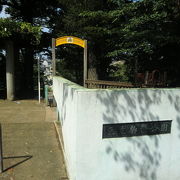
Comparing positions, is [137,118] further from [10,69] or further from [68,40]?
[10,69]

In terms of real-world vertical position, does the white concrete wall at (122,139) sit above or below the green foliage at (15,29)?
below

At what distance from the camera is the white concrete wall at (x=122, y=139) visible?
2383 mm

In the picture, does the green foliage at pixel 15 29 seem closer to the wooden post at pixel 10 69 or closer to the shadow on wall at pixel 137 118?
the wooden post at pixel 10 69

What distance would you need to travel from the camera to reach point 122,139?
8.51 feet

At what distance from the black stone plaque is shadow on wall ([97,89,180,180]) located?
7 centimetres

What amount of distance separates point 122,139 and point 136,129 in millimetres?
250

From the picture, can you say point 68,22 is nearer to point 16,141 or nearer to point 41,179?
point 16,141

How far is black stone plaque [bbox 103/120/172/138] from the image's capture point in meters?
2.50

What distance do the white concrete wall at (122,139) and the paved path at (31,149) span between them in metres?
1.01

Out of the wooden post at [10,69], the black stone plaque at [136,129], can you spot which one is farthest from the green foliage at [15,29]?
the black stone plaque at [136,129]

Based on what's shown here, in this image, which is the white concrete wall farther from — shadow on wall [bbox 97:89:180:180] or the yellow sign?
the yellow sign

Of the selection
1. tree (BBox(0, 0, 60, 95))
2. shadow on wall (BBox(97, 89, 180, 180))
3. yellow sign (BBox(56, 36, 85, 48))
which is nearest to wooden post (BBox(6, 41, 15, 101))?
tree (BBox(0, 0, 60, 95))

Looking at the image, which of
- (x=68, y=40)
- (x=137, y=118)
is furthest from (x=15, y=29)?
(x=137, y=118)

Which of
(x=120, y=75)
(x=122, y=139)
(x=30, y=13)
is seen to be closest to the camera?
(x=122, y=139)
